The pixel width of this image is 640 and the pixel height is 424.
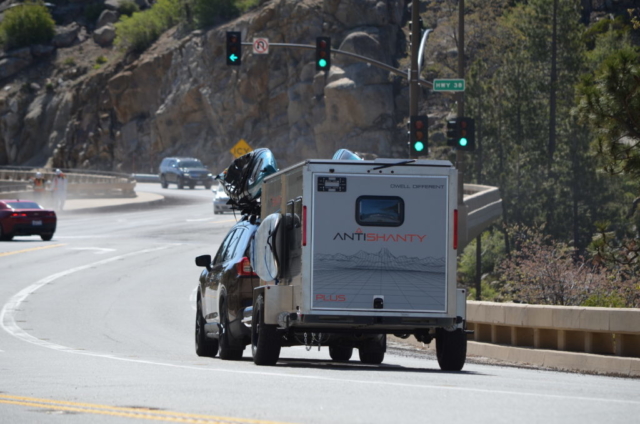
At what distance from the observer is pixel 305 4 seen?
84688 mm

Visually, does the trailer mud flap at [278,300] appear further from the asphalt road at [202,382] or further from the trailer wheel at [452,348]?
the trailer wheel at [452,348]

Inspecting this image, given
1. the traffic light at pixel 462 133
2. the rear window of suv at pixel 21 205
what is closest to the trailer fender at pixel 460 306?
the traffic light at pixel 462 133

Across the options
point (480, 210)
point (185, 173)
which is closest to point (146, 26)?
point (185, 173)

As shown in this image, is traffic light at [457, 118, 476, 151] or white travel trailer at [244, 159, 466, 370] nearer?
white travel trailer at [244, 159, 466, 370]

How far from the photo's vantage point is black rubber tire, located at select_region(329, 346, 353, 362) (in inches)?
575

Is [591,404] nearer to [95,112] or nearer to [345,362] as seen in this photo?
[345,362]

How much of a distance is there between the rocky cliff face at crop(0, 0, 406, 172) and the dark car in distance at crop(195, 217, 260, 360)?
6329 centimetres

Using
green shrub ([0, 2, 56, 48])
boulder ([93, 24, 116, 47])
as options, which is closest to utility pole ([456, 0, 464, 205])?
boulder ([93, 24, 116, 47])

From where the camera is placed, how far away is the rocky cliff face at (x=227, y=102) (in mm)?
78562

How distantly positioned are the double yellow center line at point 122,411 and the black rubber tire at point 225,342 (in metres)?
4.74

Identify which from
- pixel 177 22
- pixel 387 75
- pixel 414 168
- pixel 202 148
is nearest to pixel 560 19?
pixel 387 75

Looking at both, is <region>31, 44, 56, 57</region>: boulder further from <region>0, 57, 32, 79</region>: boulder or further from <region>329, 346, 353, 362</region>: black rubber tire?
<region>329, 346, 353, 362</region>: black rubber tire

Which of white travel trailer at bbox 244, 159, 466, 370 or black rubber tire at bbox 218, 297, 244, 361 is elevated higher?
white travel trailer at bbox 244, 159, 466, 370

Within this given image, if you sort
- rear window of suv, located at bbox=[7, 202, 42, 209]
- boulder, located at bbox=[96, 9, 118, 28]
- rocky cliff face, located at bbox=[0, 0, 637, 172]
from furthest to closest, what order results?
boulder, located at bbox=[96, 9, 118, 28] → rocky cliff face, located at bbox=[0, 0, 637, 172] → rear window of suv, located at bbox=[7, 202, 42, 209]
